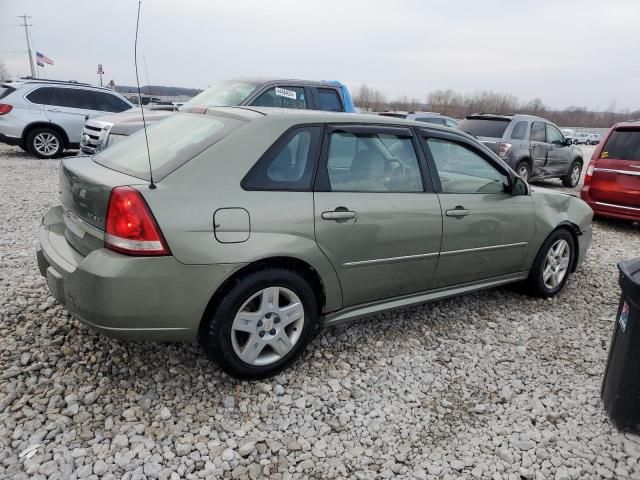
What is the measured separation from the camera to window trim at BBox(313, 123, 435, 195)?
112 inches

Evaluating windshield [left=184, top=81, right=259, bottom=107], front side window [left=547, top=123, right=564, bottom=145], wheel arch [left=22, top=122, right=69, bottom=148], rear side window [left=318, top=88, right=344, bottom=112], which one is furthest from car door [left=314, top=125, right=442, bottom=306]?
wheel arch [left=22, top=122, right=69, bottom=148]

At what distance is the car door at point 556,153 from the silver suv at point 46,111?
34.8 feet

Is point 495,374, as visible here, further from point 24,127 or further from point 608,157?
point 24,127

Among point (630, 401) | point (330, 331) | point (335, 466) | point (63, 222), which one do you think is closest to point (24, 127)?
point (63, 222)

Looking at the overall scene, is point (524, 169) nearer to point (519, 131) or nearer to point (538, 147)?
point (538, 147)

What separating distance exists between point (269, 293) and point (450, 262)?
4.78 ft

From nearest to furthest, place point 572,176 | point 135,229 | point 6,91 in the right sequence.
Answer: point 135,229, point 6,91, point 572,176

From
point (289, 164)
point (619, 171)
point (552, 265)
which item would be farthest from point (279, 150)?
point (619, 171)

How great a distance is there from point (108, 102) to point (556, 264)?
Result: 1125 centimetres

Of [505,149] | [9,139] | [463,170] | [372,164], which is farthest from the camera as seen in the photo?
[9,139]

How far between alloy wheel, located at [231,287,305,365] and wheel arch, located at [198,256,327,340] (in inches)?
5.1

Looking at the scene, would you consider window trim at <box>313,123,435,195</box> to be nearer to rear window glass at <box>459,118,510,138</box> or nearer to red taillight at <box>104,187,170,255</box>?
red taillight at <box>104,187,170,255</box>

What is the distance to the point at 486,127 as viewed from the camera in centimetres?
1021

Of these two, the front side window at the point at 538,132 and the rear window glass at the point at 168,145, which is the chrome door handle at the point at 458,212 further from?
the front side window at the point at 538,132
